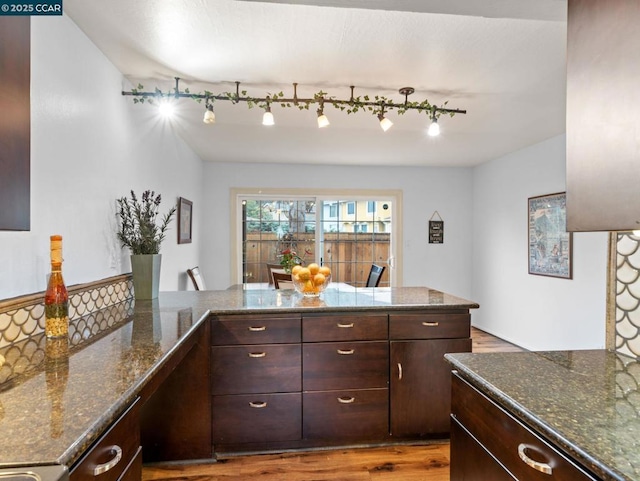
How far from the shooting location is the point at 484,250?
16.8 ft

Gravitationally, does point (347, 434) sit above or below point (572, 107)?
below

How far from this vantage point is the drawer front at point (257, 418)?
205 cm

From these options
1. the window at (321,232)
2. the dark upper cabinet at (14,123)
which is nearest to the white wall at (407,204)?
the window at (321,232)

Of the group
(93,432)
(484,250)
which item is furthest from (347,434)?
(484,250)

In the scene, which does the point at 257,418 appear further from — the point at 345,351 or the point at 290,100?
the point at 290,100

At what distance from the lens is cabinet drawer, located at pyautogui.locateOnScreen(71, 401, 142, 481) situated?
2.49 feet

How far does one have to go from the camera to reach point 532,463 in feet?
2.76

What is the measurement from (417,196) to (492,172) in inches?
41.7

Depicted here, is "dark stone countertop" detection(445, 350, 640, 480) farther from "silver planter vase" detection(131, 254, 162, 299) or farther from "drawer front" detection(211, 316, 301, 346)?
"silver planter vase" detection(131, 254, 162, 299)

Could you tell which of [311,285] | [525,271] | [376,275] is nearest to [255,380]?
[311,285]

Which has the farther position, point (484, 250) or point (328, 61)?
point (484, 250)

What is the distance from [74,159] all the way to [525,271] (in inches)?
178

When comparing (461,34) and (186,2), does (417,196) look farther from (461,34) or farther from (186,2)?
(186,2)

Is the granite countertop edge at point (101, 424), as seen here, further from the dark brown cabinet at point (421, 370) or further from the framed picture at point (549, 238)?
the framed picture at point (549, 238)
